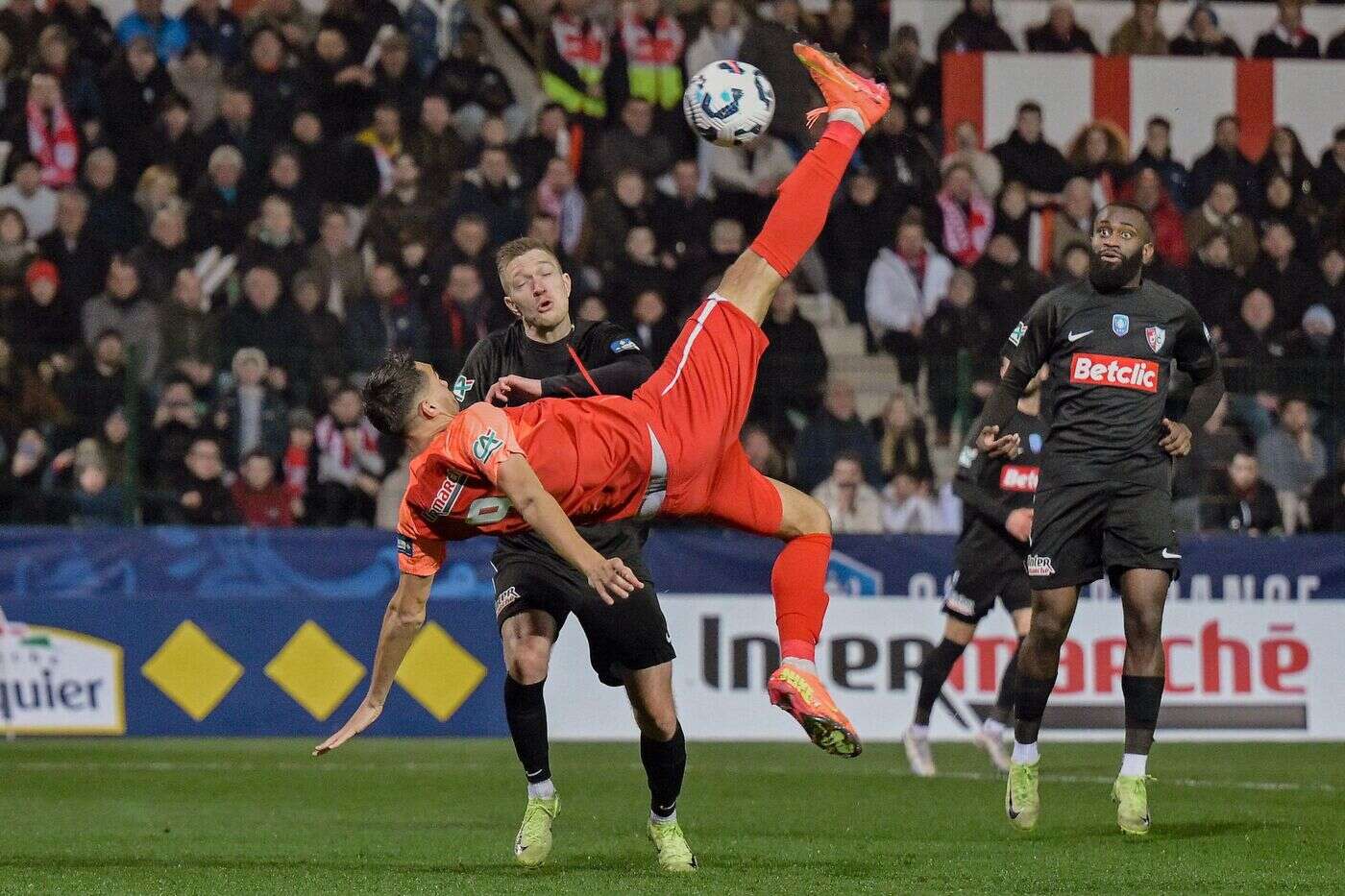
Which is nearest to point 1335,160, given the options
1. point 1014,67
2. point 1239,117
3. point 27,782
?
point 1239,117

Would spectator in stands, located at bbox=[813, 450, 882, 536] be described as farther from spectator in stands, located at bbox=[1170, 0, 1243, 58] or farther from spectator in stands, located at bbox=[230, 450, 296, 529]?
spectator in stands, located at bbox=[1170, 0, 1243, 58]

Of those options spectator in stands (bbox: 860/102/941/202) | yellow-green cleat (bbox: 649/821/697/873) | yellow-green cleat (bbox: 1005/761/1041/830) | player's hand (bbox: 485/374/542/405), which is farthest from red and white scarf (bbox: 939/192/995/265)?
yellow-green cleat (bbox: 649/821/697/873)

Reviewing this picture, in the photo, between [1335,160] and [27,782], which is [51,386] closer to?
[27,782]

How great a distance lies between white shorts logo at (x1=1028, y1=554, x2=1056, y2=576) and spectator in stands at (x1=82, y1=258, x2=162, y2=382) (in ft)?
30.5

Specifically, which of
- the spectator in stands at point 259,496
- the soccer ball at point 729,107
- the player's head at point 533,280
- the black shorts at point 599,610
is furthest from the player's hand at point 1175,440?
the spectator in stands at point 259,496

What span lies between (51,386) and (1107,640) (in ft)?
25.5

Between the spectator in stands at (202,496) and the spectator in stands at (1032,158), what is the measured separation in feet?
24.8

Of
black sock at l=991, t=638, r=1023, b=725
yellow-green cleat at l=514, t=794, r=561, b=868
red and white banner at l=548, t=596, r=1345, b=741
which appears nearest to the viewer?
yellow-green cleat at l=514, t=794, r=561, b=868

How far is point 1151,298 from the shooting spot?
8625 mm

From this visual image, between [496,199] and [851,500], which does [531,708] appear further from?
[496,199]

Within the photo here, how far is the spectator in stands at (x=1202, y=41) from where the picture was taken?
20.2 m

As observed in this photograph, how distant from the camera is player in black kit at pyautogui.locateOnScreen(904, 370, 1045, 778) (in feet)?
38.1

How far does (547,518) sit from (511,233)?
36.5 feet

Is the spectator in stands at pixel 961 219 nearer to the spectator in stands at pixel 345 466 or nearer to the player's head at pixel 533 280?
the spectator in stands at pixel 345 466
